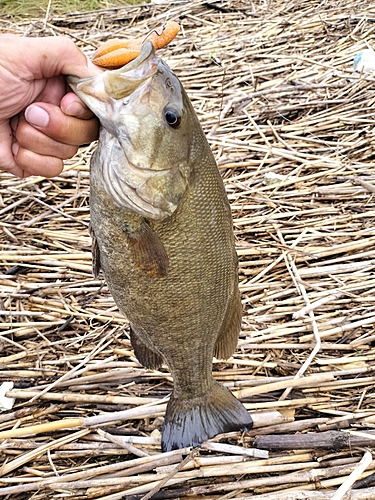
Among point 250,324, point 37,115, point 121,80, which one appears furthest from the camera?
point 250,324

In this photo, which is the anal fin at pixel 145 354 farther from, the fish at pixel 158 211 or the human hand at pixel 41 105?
the human hand at pixel 41 105

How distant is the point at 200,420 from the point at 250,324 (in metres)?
1.05

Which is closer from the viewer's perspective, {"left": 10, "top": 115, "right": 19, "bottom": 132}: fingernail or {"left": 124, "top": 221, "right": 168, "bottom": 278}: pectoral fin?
{"left": 124, "top": 221, "right": 168, "bottom": 278}: pectoral fin

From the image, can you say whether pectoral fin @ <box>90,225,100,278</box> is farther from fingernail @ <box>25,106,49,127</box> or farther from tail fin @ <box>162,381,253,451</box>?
tail fin @ <box>162,381,253,451</box>

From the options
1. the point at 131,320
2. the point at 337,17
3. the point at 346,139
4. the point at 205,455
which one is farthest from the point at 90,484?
the point at 337,17

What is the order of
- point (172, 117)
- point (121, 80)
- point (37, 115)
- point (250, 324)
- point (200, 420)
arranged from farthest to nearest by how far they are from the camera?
point (250, 324), point (200, 420), point (37, 115), point (172, 117), point (121, 80)

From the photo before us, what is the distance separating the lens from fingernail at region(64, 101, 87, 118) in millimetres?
2158

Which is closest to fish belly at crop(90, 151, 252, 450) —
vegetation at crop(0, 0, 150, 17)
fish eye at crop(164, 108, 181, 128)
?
fish eye at crop(164, 108, 181, 128)

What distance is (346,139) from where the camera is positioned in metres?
4.94

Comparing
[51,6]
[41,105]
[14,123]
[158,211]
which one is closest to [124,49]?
[41,105]

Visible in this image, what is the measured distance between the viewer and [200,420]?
2.55 meters

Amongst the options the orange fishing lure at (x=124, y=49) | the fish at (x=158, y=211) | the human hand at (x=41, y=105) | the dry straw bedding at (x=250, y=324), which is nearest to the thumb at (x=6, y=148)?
the human hand at (x=41, y=105)

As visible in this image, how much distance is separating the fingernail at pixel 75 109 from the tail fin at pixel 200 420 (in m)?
A: 1.30

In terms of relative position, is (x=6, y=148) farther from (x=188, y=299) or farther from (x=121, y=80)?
(x=188, y=299)
